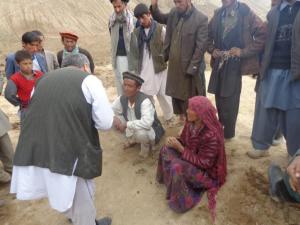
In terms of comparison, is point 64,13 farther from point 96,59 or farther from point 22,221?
point 22,221

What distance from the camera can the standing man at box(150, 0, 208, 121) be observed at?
4.08 m

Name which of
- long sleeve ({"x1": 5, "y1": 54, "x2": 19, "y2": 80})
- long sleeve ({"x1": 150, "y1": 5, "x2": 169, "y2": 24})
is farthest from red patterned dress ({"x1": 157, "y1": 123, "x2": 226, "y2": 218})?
long sleeve ({"x1": 5, "y1": 54, "x2": 19, "y2": 80})

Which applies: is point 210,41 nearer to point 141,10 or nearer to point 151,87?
point 141,10

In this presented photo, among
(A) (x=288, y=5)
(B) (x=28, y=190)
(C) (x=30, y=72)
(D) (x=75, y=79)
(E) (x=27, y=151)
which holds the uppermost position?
(A) (x=288, y=5)

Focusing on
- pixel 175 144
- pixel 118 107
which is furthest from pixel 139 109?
pixel 175 144

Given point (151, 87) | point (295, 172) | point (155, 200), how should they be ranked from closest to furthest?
1. point (295, 172)
2. point (155, 200)
3. point (151, 87)

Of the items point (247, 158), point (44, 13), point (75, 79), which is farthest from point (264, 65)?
point (44, 13)

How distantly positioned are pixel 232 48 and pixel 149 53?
4.54 ft

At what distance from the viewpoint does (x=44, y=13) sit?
17.7m

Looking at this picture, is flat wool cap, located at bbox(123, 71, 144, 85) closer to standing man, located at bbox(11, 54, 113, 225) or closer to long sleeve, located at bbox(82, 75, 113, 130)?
standing man, located at bbox(11, 54, 113, 225)

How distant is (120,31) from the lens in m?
4.99

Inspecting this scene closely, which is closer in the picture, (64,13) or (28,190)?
(28,190)

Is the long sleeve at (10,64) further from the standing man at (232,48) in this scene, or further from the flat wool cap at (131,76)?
the standing man at (232,48)

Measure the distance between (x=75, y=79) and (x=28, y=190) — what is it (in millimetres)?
998
